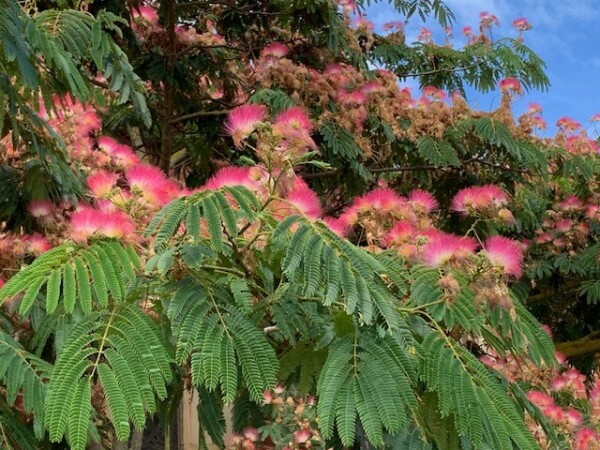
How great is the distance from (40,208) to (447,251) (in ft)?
6.40

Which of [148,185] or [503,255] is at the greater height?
[503,255]

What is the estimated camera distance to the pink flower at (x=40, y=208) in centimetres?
361

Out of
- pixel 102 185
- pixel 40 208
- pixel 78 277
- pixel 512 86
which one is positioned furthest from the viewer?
pixel 512 86

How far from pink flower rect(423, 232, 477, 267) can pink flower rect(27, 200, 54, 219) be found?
6.03 feet

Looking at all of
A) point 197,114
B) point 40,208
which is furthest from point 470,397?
point 197,114

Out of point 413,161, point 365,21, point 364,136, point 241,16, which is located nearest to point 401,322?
point 364,136

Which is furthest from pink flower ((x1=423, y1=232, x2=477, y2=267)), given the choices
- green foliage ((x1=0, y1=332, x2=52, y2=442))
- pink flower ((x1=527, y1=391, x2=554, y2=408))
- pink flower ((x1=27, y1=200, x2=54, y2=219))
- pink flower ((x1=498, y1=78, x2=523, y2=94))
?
pink flower ((x1=498, y1=78, x2=523, y2=94))

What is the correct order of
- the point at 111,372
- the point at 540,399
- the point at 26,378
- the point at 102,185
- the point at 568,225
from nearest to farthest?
1. the point at 111,372
2. the point at 26,378
3. the point at 102,185
4. the point at 540,399
5. the point at 568,225

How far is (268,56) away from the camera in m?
5.42

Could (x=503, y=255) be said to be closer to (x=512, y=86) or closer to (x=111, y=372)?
(x=111, y=372)

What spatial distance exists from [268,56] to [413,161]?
1373mm

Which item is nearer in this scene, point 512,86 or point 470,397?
point 470,397

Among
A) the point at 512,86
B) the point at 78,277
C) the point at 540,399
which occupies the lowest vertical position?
the point at 540,399

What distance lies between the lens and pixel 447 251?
8.30ft
